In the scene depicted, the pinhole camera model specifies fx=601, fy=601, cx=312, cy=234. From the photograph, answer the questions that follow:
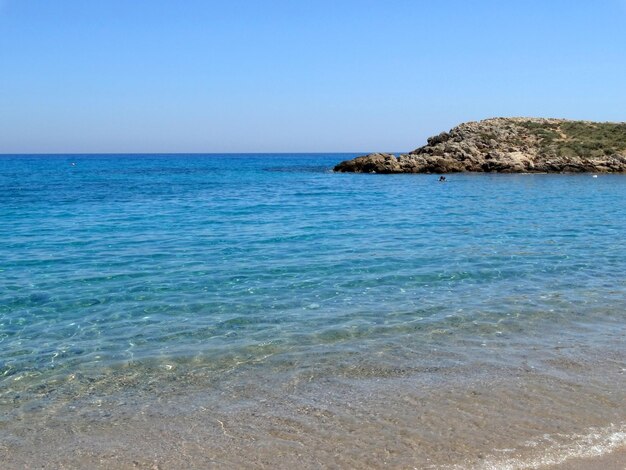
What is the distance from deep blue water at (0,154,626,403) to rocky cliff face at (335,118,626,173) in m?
41.1

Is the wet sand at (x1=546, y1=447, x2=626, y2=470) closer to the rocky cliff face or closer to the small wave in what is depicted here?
the small wave

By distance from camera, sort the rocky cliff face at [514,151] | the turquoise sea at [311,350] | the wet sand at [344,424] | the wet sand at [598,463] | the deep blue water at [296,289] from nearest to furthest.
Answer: the wet sand at [598,463], the wet sand at [344,424], the turquoise sea at [311,350], the deep blue water at [296,289], the rocky cliff face at [514,151]

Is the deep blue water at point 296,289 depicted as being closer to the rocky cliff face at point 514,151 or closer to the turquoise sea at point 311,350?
the turquoise sea at point 311,350

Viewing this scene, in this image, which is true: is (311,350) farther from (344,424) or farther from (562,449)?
(562,449)

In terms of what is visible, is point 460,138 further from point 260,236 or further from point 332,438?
point 332,438

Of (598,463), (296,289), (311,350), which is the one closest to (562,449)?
(598,463)

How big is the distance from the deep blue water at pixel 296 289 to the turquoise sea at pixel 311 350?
0.21 feet

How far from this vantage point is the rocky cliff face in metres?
66.9

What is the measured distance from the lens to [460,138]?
77.8m

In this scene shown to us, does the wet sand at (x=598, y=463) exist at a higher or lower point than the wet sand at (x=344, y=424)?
higher

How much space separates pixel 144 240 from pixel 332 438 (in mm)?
15890

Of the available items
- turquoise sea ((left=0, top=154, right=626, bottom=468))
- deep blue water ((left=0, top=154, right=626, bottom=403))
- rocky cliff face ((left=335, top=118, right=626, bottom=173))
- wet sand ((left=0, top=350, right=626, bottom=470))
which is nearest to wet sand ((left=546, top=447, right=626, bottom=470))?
wet sand ((left=0, top=350, right=626, bottom=470))

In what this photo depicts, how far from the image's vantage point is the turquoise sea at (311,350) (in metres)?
6.56

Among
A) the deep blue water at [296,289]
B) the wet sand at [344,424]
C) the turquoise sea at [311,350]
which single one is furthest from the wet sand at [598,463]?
the deep blue water at [296,289]
